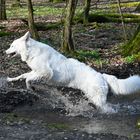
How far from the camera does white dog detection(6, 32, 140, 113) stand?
9.91m

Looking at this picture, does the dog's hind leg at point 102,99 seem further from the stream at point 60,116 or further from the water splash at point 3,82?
the water splash at point 3,82

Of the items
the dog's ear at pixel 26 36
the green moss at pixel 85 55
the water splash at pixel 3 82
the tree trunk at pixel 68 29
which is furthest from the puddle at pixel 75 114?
the tree trunk at pixel 68 29

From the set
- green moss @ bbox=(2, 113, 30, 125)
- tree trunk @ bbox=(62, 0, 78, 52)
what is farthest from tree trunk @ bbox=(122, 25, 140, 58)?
green moss @ bbox=(2, 113, 30, 125)

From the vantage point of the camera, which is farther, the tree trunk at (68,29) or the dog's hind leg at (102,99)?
the tree trunk at (68,29)

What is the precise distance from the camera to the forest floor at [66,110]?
25.9 ft

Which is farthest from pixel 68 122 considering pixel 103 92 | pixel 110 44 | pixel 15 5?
pixel 15 5

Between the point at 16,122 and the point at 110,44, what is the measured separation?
9157 mm

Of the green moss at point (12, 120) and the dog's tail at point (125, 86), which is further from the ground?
the dog's tail at point (125, 86)

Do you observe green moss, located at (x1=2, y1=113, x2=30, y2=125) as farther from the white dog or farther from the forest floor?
the white dog

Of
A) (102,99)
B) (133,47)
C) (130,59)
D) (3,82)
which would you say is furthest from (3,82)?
(133,47)

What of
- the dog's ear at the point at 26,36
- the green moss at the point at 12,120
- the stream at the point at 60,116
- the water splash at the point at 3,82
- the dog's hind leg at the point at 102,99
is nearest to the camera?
the stream at the point at 60,116

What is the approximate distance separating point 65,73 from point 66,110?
814 millimetres

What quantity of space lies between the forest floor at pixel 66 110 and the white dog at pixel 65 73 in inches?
12.9

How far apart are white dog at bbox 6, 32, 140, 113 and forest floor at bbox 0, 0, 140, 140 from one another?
328 millimetres
